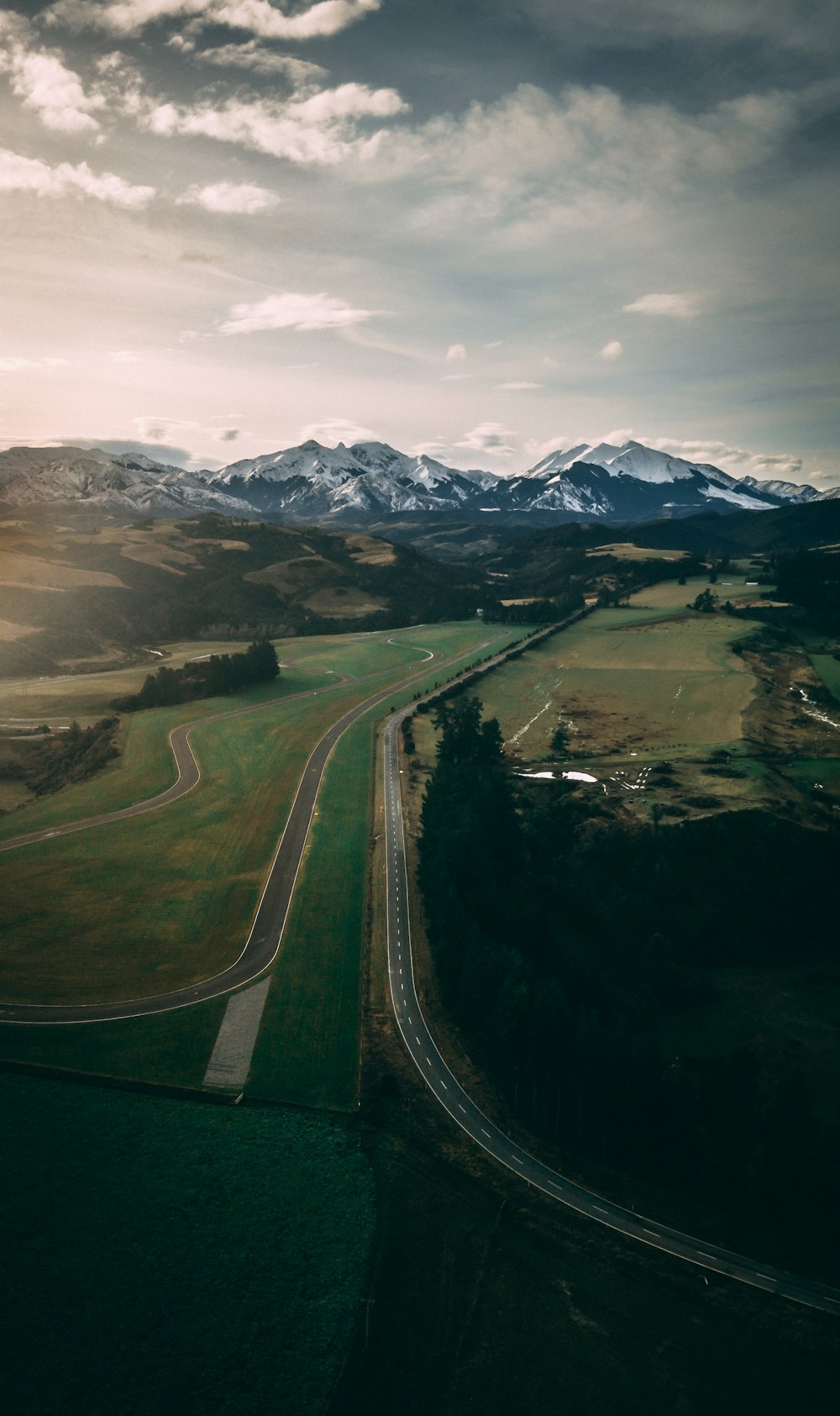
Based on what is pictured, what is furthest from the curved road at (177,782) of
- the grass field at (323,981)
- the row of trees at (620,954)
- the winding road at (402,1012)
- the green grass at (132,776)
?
the row of trees at (620,954)

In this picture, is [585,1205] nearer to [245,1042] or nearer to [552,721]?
[245,1042]

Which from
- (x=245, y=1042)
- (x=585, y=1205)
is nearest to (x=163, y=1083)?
(x=245, y=1042)

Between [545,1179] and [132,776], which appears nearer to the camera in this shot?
[545,1179]

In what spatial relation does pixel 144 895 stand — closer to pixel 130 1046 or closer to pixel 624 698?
pixel 130 1046

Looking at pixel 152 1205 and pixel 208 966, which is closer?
pixel 152 1205

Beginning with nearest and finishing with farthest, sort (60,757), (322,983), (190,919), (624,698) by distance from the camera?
(322,983) < (190,919) < (60,757) < (624,698)

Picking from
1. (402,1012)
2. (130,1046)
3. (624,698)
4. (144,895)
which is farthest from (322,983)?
(624,698)
